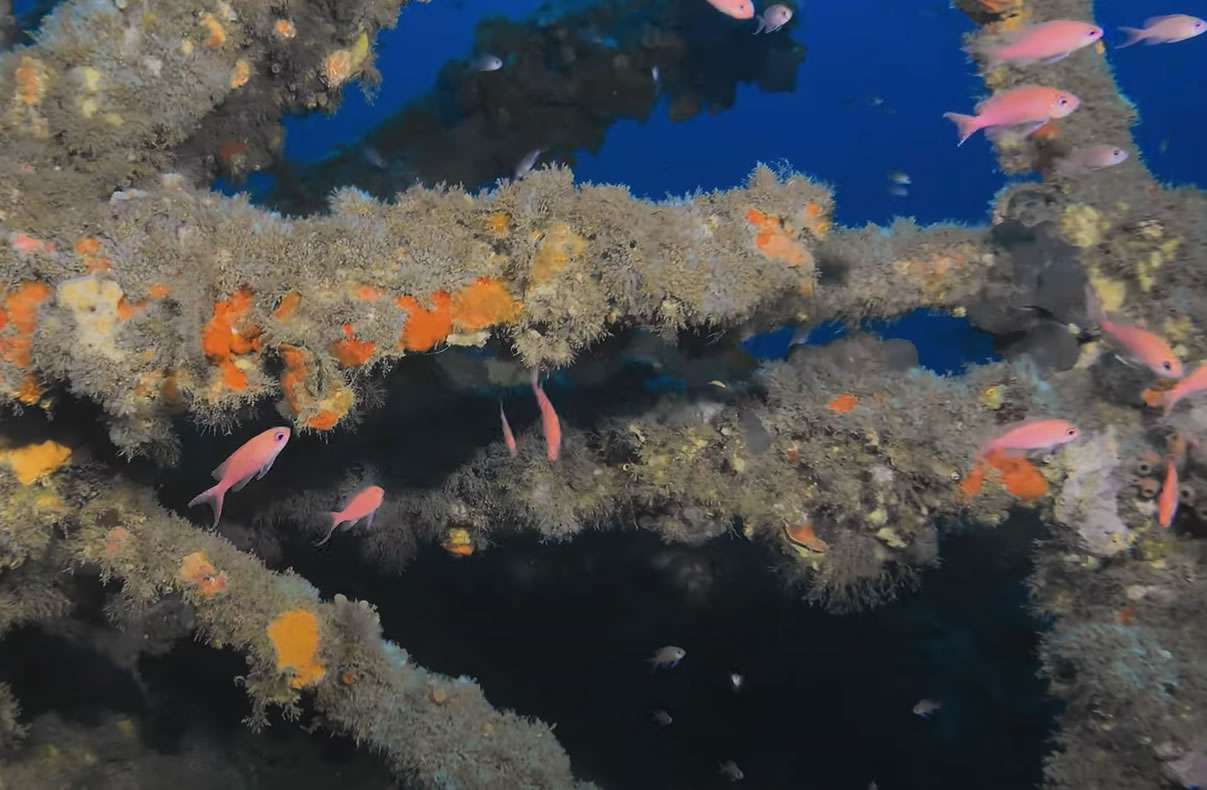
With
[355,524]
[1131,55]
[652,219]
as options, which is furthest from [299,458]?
[1131,55]

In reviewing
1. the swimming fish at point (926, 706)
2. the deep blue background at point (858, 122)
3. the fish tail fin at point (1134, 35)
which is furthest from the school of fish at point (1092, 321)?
the deep blue background at point (858, 122)

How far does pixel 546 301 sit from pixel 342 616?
226 cm

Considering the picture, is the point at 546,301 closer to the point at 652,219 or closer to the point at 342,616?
the point at 652,219

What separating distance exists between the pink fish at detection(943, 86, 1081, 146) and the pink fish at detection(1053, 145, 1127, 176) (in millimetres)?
450

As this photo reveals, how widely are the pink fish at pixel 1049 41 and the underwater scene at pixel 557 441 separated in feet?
0.08

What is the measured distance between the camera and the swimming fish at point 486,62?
8.69 m

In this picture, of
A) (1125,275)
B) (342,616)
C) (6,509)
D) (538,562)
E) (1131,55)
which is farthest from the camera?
(1131,55)

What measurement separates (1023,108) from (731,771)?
6.36 m

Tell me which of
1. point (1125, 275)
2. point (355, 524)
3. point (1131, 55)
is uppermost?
point (1125, 275)

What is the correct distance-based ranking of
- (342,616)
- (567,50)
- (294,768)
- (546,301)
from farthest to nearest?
(567,50) < (294,768) < (342,616) < (546,301)

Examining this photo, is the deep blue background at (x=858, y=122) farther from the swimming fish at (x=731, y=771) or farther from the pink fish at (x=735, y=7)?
the pink fish at (x=735, y=7)

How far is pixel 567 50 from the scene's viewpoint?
912 cm

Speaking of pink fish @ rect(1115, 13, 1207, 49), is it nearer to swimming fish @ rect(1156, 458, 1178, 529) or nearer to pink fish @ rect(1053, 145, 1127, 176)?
pink fish @ rect(1053, 145, 1127, 176)

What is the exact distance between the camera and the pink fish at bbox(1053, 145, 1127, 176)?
4688 millimetres
